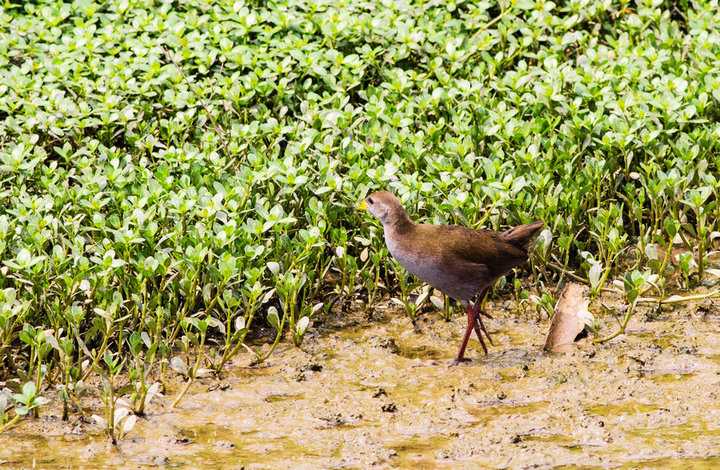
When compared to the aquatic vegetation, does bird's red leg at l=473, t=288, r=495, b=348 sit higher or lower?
lower

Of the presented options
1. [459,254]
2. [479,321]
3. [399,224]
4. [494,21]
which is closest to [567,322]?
[479,321]

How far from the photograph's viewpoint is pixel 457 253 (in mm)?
5176

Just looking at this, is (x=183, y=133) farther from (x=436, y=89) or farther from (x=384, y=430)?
(x=384, y=430)

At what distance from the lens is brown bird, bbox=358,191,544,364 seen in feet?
17.0

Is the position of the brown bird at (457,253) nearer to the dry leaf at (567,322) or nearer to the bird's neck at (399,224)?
the bird's neck at (399,224)

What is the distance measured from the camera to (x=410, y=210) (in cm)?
602

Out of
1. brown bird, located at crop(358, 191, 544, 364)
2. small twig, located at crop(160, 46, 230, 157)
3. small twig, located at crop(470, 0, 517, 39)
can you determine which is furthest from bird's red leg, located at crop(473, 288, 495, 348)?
small twig, located at crop(470, 0, 517, 39)

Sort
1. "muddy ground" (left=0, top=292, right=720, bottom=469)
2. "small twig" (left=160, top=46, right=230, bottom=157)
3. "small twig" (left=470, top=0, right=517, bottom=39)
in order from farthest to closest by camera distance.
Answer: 1. "small twig" (left=470, top=0, right=517, bottom=39)
2. "small twig" (left=160, top=46, right=230, bottom=157)
3. "muddy ground" (left=0, top=292, right=720, bottom=469)

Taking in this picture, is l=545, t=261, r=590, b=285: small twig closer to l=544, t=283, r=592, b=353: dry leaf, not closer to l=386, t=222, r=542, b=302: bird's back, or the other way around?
l=544, t=283, r=592, b=353: dry leaf

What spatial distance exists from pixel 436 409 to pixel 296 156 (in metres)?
2.65

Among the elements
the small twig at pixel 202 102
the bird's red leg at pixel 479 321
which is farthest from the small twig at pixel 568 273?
the small twig at pixel 202 102

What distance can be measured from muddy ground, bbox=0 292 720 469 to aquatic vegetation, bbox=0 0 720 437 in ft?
0.66

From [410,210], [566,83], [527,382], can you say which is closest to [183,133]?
[410,210]

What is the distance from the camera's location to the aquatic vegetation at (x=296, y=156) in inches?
210
